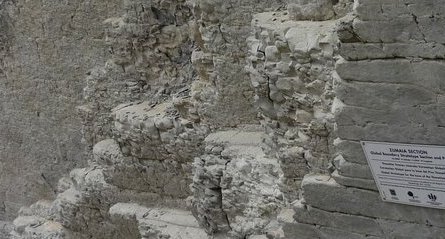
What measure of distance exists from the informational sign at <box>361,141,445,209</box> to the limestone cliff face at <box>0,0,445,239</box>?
0.22 ft

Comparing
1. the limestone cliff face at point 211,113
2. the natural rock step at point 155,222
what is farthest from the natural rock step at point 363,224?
the natural rock step at point 155,222

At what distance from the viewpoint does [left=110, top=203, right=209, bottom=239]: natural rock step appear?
6586mm

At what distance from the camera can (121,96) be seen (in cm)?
795

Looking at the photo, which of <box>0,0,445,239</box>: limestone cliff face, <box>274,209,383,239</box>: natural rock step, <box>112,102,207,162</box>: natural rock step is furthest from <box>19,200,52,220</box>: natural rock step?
<box>274,209,383,239</box>: natural rock step

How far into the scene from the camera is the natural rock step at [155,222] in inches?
259

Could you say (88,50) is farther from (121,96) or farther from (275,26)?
(275,26)

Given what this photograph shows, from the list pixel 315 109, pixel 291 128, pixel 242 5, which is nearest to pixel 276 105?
pixel 291 128

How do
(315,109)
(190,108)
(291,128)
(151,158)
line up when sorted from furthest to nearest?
(151,158), (190,108), (291,128), (315,109)

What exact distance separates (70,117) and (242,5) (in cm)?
418

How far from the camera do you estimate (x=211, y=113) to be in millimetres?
6340

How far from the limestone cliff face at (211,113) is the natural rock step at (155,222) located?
2cm

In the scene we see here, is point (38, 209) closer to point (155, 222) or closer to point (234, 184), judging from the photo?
point (155, 222)

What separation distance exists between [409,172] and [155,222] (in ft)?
13.0

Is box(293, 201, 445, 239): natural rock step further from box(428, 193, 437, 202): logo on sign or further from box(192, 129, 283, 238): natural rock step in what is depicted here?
box(192, 129, 283, 238): natural rock step
